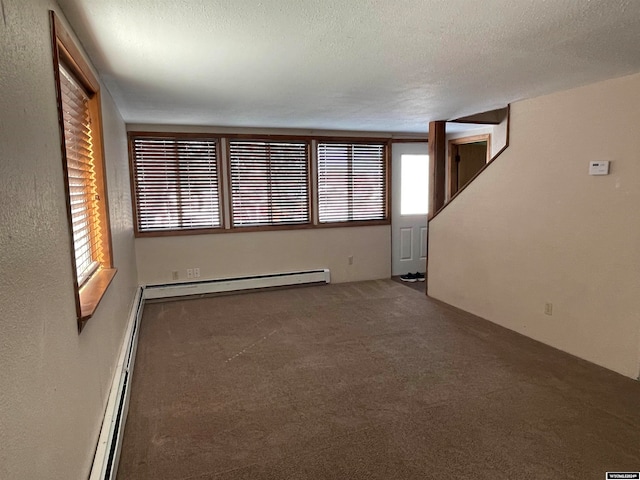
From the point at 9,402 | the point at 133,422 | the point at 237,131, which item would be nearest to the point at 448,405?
the point at 133,422

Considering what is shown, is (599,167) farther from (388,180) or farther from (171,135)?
(171,135)

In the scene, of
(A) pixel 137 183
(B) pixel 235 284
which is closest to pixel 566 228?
(B) pixel 235 284

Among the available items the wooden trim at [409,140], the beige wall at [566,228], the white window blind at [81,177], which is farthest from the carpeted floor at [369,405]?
the wooden trim at [409,140]

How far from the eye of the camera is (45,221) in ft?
4.22

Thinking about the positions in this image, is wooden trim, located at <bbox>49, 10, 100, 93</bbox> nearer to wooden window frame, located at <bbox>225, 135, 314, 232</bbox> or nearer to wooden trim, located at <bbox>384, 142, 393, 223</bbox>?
wooden window frame, located at <bbox>225, 135, 314, 232</bbox>

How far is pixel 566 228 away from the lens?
3.19 meters

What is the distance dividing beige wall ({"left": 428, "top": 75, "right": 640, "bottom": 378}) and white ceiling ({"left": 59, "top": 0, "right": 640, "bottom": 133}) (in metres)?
0.25

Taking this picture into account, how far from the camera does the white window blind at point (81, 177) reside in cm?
196

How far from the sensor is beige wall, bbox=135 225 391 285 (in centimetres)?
496

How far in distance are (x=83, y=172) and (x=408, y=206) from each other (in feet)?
15.2

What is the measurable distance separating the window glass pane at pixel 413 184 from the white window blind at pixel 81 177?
4374 mm

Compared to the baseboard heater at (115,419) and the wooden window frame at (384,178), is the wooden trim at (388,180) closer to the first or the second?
the wooden window frame at (384,178)

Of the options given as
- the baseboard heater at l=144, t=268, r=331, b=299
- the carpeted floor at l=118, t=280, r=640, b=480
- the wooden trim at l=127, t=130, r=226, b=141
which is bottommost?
the carpeted floor at l=118, t=280, r=640, b=480

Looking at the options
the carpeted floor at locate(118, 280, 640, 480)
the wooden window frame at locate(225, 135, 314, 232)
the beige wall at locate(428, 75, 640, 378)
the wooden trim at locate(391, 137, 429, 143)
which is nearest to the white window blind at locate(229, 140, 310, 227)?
the wooden window frame at locate(225, 135, 314, 232)
